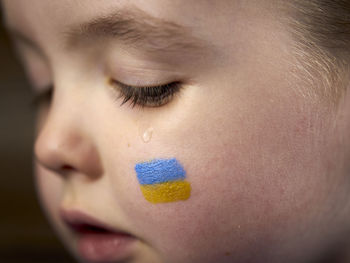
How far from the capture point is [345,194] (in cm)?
81

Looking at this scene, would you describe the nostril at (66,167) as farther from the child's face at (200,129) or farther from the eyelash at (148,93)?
the eyelash at (148,93)

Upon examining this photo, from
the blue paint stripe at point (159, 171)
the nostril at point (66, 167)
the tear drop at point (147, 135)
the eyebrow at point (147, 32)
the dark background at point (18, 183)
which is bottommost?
the dark background at point (18, 183)

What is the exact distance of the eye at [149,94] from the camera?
77cm

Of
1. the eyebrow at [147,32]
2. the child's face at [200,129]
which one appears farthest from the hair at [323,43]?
the eyebrow at [147,32]

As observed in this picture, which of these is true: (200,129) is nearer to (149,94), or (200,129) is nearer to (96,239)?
(149,94)

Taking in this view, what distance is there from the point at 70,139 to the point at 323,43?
1.25 ft

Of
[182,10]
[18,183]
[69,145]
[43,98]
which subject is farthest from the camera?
[18,183]

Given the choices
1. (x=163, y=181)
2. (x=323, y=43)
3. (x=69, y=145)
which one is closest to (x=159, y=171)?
(x=163, y=181)

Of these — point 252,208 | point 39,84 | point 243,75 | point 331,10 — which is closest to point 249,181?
point 252,208

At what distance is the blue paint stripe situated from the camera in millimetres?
764

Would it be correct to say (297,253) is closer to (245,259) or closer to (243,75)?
(245,259)

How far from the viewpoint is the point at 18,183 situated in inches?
62.5

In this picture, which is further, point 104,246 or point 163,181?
point 104,246

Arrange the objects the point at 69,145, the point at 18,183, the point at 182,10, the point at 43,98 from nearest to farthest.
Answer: the point at 182,10
the point at 69,145
the point at 43,98
the point at 18,183
